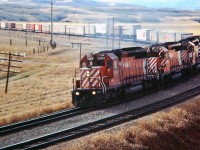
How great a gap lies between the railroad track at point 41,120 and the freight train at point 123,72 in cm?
135

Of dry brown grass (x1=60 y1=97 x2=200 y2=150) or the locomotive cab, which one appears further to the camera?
the locomotive cab

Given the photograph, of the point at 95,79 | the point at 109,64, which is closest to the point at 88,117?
the point at 95,79

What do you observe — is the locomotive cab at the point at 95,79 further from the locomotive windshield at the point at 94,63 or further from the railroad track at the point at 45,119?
the railroad track at the point at 45,119

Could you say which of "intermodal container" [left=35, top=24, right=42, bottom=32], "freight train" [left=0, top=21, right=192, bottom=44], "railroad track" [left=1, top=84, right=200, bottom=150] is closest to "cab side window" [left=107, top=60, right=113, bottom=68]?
"railroad track" [left=1, top=84, right=200, bottom=150]

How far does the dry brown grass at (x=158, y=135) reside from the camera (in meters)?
16.7

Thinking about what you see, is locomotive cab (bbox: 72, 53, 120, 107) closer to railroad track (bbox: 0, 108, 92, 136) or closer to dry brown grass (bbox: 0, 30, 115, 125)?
railroad track (bbox: 0, 108, 92, 136)

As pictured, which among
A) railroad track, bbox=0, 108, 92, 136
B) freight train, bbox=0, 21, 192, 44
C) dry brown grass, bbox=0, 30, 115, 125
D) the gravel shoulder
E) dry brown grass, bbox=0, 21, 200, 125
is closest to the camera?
the gravel shoulder

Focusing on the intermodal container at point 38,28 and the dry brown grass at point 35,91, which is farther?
the intermodal container at point 38,28

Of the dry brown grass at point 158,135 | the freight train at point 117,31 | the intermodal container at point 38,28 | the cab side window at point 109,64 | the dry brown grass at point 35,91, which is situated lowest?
the dry brown grass at point 158,135

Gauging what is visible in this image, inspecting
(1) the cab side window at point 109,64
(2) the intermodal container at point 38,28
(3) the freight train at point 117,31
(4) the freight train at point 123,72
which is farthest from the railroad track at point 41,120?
(2) the intermodal container at point 38,28

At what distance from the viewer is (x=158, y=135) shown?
1888 centimetres

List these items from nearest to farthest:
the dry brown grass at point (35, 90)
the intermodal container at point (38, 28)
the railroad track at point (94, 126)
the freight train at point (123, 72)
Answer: the railroad track at point (94, 126) → the freight train at point (123, 72) → the dry brown grass at point (35, 90) → the intermodal container at point (38, 28)

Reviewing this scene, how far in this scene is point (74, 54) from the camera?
79.9m

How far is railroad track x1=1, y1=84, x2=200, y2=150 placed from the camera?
17959 millimetres
